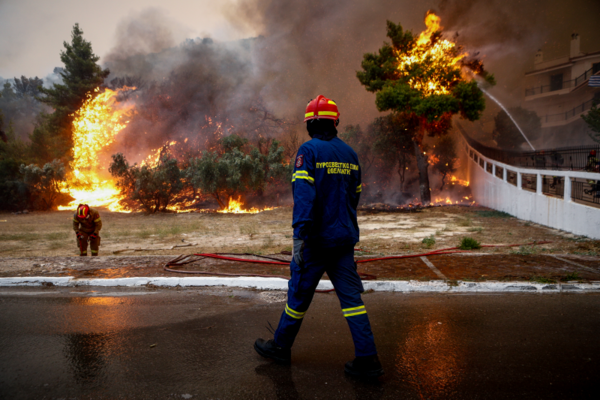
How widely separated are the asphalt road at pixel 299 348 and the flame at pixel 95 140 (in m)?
28.3

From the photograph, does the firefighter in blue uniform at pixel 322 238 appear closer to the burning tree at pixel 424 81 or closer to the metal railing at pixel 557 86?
the burning tree at pixel 424 81

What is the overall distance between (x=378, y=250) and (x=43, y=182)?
25934 mm

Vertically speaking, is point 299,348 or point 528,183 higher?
point 528,183

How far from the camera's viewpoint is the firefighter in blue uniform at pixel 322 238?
271cm

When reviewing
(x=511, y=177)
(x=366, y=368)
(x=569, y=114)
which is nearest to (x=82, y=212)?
(x=366, y=368)

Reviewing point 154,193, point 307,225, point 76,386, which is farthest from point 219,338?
point 154,193

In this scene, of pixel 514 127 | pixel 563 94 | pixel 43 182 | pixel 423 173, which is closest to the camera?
pixel 423 173

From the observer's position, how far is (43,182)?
2541 cm

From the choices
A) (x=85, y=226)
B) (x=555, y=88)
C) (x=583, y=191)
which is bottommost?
(x=85, y=226)

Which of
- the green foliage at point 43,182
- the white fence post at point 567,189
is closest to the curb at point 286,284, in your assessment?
the white fence post at point 567,189

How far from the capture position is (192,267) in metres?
6.01

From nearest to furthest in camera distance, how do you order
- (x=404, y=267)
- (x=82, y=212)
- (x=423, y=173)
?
(x=404, y=267) → (x=82, y=212) → (x=423, y=173)

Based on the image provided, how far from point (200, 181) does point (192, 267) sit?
16453mm

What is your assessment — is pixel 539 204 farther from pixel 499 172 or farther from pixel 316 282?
pixel 316 282
